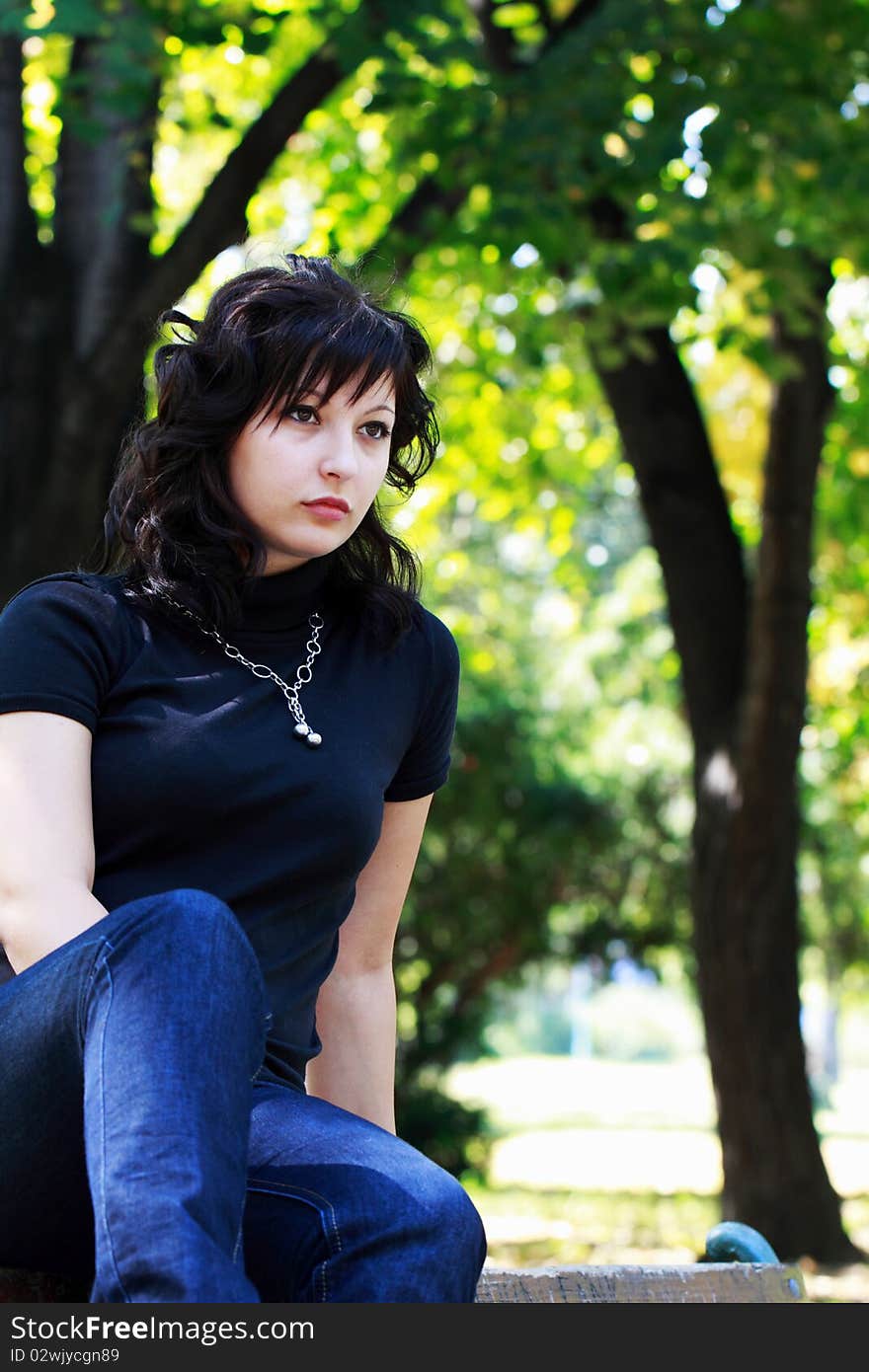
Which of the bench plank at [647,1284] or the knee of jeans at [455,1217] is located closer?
the knee of jeans at [455,1217]

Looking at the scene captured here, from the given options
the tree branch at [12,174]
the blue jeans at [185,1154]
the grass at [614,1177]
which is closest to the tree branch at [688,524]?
the grass at [614,1177]

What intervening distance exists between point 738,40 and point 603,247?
0.91 metres

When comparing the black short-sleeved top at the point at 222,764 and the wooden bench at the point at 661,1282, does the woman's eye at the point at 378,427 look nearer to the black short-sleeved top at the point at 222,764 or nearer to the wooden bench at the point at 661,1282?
the black short-sleeved top at the point at 222,764

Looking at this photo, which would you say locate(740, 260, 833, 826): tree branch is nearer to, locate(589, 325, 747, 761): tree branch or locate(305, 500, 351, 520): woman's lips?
locate(589, 325, 747, 761): tree branch

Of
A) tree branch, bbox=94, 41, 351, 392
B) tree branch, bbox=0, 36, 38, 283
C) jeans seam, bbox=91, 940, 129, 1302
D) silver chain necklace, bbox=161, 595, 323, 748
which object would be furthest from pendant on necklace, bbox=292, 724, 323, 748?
tree branch, bbox=0, 36, 38, 283

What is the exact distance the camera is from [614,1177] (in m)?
12.4

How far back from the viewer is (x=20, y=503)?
17.1 feet

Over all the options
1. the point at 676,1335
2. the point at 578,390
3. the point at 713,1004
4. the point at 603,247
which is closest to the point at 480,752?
the point at 578,390

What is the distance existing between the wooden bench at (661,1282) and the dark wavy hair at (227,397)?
0.90 meters

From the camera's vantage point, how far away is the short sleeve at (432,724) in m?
2.29

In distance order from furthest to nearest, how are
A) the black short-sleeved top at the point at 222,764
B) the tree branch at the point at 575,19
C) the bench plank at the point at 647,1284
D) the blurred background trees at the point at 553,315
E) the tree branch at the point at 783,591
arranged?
the tree branch at the point at 783,591, the tree branch at the point at 575,19, the blurred background trees at the point at 553,315, the bench plank at the point at 647,1284, the black short-sleeved top at the point at 222,764

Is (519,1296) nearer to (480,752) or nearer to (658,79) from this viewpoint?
(658,79)

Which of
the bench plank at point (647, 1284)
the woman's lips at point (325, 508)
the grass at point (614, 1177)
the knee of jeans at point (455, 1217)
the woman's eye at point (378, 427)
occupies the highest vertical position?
the woman's eye at point (378, 427)

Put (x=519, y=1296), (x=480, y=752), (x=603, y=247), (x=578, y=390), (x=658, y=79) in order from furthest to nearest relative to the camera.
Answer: (x=480, y=752) < (x=578, y=390) < (x=603, y=247) < (x=658, y=79) < (x=519, y=1296)
